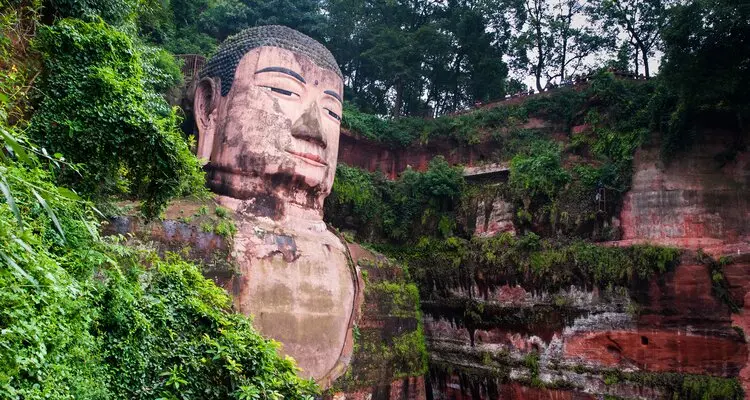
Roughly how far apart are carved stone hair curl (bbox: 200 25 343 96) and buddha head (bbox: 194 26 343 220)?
18 millimetres

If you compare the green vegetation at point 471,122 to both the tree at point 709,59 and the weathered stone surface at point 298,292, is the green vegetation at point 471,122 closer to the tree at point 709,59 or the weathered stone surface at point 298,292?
the tree at point 709,59

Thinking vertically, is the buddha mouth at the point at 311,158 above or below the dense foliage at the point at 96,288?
above

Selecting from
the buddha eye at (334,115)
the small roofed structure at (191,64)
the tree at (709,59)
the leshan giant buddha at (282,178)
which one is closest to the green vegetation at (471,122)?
the tree at (709,59)

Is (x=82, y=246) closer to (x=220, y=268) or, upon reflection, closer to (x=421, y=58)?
(x=220, y=268)

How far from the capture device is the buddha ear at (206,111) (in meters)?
9.42

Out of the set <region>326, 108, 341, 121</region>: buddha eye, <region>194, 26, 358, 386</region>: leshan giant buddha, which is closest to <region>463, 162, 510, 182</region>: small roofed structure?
<region>326, 108, 341, 121</region>: buddha eye

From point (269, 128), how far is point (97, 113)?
3.81 m

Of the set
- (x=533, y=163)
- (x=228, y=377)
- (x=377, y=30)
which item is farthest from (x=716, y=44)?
(x=377, y=30)

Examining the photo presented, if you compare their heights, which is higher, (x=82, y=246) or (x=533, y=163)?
(x=533, y=163)

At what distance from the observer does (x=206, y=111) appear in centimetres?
972

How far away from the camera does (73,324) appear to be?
3973mm

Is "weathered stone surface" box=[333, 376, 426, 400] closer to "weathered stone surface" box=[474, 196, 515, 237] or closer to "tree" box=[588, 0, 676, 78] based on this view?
"weathered stone surface" box=[474, 196, 515, 237]

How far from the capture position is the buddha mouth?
9.27 meters

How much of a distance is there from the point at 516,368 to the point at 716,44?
24.6 ft
